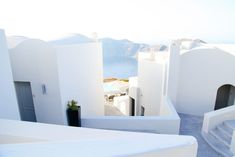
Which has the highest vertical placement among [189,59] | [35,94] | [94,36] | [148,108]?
[94,36]

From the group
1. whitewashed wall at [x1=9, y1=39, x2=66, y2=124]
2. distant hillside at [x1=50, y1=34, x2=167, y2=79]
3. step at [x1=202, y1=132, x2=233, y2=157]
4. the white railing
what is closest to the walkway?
step at [x1=202, y1=132, x2=233, y2=157]

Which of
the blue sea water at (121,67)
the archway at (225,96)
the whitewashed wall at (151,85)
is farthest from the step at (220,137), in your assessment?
the blue sea water at (121,67)

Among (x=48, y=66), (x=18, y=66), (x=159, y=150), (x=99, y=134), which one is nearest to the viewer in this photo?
(x=159, y=150)

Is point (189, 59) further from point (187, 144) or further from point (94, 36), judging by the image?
point (187, 144)

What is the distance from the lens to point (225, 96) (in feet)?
31.9

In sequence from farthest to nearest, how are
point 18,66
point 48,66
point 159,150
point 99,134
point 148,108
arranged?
point 148,108 < point 18,66 < point 48,66 < point 99,134 < point 159,150

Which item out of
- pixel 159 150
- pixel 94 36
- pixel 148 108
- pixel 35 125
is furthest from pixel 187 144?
pixel 148 108

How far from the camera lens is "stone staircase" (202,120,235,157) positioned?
6061 mm

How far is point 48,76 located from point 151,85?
7081mm

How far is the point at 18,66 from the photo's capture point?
23.5 ft

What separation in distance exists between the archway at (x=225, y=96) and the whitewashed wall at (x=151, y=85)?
11.0 ft

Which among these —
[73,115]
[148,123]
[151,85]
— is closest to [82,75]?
[73,115]

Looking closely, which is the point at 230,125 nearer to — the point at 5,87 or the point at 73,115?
the point at 73,115

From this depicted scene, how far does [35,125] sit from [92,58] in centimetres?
628
